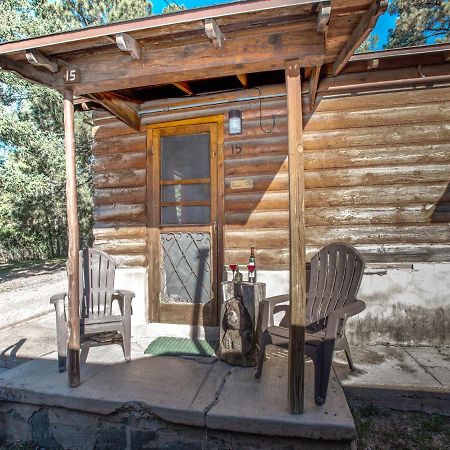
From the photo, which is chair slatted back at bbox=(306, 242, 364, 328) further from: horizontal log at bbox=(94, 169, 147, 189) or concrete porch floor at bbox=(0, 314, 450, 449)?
horizontal log at bbox=(94, 169, 147, 189)

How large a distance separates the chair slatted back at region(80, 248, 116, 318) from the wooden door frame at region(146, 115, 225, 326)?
55 cm

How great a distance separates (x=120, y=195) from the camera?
158 inches

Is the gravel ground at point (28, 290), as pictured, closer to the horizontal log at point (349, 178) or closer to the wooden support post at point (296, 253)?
the horizontal log at point (349, 178)

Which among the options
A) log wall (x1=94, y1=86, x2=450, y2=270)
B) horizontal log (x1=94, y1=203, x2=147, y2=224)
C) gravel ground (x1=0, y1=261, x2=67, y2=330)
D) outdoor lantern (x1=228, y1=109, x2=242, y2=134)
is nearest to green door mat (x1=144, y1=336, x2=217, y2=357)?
log wall (x1=94, y1=86, x2=450, y2=270)

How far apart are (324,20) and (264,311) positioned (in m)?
2.23

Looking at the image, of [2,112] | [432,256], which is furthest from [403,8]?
[2,112]

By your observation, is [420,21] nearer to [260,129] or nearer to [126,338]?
[260,129]

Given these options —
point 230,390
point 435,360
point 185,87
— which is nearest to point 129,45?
point 185,87

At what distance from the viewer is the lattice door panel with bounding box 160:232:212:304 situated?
3.75 m

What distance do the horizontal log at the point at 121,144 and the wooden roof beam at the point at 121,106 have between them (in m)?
0.15

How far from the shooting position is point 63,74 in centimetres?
258

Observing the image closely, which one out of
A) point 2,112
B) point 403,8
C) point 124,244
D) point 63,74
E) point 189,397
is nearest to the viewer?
point 189,397

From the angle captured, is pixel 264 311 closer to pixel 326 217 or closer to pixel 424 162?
pixel 326 217

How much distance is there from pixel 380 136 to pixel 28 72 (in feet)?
11.5
